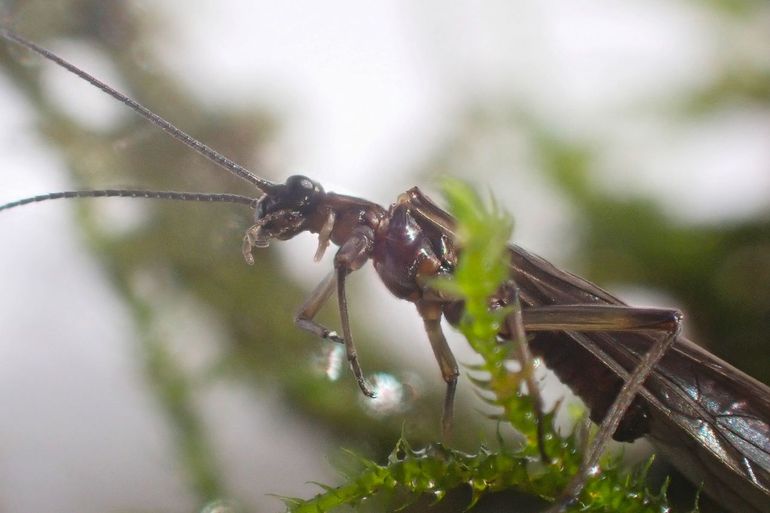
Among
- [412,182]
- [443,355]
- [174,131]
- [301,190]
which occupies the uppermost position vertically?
[412,182]

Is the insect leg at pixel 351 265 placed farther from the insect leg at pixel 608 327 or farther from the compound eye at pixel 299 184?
the insect leg at pixel 608 327

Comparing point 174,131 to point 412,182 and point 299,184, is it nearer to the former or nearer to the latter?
point 299,184

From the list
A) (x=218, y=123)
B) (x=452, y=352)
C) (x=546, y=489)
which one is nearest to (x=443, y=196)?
(x=546, y=489)

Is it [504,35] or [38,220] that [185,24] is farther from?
[504,35]

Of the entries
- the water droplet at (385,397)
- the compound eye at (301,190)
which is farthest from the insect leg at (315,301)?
the water droplet at (385,397)

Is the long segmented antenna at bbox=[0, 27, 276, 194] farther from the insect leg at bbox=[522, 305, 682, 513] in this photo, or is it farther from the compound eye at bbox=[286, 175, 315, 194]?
the insect leg at bbox=[522, 305, 682, 513]

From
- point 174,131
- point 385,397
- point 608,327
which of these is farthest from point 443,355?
point 174,131
